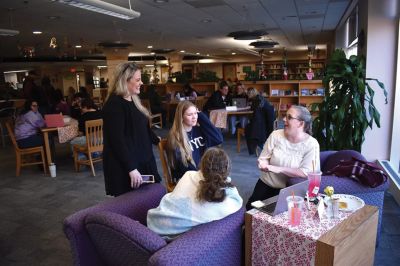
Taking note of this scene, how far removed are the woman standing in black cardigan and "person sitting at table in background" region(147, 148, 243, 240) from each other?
60 cm

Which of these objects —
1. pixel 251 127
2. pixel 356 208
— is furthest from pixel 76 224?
pixel 251 127

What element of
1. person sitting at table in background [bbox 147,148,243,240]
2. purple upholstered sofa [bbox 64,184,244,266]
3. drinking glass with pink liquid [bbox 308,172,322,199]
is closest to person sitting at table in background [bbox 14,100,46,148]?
purple upholstered sofa [bbox 64,184,244,266]

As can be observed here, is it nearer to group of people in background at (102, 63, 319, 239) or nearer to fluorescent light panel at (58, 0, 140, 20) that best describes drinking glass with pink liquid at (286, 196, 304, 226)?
group of people in background at (102, 63, 319, 239)

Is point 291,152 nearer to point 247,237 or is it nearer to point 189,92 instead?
point 247,237

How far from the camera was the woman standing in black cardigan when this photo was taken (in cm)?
231

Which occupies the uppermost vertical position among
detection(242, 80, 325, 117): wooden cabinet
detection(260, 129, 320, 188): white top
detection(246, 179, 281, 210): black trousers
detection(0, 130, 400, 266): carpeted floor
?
detection(242, 80, 325, 117): wooden cabinet

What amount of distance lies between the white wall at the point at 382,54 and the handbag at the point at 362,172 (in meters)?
2.20

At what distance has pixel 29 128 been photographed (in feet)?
17.7

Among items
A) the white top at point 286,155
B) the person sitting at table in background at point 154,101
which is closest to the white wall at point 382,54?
the white top at point 286,155

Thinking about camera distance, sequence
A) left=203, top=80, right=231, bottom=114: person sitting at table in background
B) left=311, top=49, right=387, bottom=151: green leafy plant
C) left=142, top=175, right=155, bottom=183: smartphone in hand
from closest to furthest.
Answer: left=142, top=175, right=155, bottom=183: smartphone in hand, left=311, top=49, right=387, bottom=151: green leafy plant, left=203, top=80, right=231, bottom=114: person sitting at table in background

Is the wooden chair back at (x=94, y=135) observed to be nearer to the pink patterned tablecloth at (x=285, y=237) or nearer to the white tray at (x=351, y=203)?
the pink patterned tablecloth at (x=285, y=237)

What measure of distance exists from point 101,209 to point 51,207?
2374 millimetres

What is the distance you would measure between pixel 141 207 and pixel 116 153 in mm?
417

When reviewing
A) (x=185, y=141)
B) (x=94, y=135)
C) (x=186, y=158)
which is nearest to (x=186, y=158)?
(x=186, y=158)
